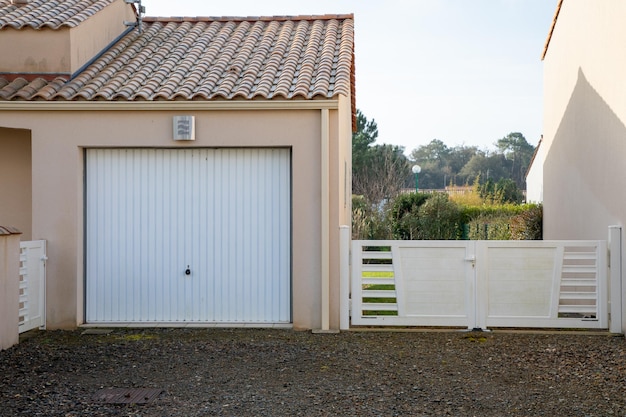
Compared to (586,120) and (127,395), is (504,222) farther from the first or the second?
(127,395)

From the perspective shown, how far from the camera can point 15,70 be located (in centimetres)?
1214

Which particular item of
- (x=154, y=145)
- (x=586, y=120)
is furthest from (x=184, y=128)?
(x=586, y=120)

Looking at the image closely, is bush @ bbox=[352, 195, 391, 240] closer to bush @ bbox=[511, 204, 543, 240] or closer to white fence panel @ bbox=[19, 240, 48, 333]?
bush @ bbox=[511, 204, 543, 240]

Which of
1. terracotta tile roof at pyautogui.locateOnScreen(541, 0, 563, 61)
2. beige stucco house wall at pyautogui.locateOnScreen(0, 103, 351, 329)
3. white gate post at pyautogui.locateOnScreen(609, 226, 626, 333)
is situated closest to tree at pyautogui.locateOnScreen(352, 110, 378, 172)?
terracotta tile roof at pyautogui.locateOnScreen(541, 0, 563, 61)

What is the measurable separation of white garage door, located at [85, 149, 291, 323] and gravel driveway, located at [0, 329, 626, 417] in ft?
2.26

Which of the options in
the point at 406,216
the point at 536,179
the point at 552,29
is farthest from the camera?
the point at 536,179

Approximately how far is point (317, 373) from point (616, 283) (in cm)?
491

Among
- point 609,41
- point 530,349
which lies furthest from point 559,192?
point 530,349

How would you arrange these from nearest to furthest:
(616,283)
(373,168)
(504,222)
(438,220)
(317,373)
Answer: (317,373) → (616,283) → (504,222) → (438,220) → (373,168)

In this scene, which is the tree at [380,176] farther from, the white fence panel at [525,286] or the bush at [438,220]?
the white fence panel at [525,286]

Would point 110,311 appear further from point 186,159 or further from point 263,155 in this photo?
point 263,155

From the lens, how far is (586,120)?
12.6 meters

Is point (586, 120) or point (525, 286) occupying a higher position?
point (586, 120)

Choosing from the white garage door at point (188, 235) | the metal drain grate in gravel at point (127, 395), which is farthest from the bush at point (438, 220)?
the metal drain grate in gravel at point (127, 395)
